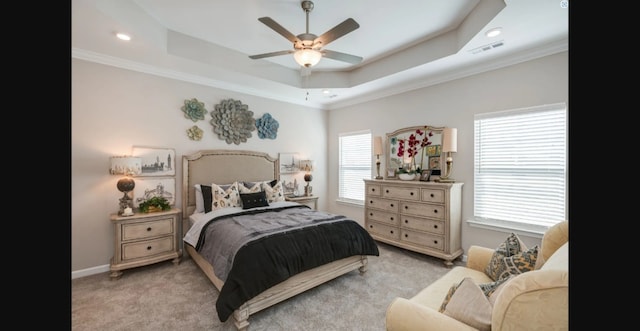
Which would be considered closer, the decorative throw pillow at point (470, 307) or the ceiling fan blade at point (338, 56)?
the decorative throw pillow at point (470, 307)

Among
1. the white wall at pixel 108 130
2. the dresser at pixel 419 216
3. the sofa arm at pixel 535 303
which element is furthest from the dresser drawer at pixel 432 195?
the white wall at pixel 108 130

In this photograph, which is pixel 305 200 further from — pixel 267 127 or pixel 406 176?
pixel 406 176

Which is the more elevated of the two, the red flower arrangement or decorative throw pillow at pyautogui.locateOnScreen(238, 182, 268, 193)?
the red flower arrangement

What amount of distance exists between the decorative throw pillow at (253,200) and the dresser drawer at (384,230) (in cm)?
162

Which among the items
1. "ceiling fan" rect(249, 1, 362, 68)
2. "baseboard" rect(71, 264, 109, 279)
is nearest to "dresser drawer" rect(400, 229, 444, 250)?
"ceiling fan" rect(249, 1, 362, 68)

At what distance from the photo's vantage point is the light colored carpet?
209cm

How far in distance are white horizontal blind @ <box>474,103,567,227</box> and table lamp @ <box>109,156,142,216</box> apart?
4.06 meters

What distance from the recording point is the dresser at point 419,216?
3.14 metres

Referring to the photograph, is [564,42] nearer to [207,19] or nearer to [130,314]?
[207,19]

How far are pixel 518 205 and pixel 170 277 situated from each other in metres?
3.99

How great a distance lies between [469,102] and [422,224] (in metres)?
1.66

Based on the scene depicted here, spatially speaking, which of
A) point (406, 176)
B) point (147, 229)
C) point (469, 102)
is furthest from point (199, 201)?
point (469, 102)

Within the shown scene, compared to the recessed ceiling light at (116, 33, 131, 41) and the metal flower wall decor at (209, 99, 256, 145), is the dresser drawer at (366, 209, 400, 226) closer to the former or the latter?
the metal flower wall decor at (209, 99, 256, 145)

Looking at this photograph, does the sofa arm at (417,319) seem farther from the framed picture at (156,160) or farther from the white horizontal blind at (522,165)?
the framed picture at (156,160)
